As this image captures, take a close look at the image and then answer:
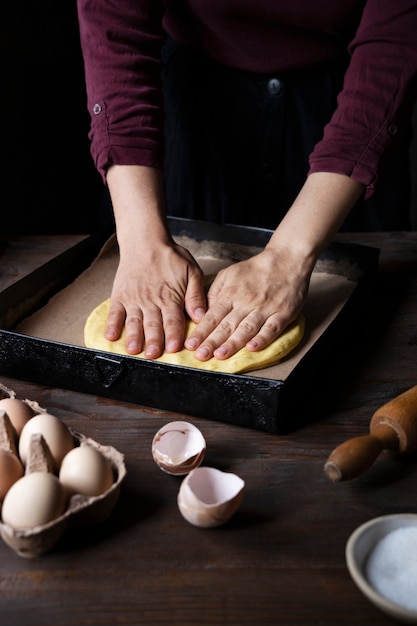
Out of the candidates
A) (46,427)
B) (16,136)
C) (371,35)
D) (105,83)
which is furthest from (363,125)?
(16,136)

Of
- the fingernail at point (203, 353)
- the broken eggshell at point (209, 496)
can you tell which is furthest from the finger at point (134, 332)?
the broken eggshell at point (209, 496)

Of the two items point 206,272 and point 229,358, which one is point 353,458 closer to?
point 229,358

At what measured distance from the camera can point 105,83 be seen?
4.70ft

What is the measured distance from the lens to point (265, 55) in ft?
5.15

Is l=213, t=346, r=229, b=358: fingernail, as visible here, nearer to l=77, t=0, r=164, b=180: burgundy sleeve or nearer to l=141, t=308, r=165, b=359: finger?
l=141, t=308, r=165, b=359: finger

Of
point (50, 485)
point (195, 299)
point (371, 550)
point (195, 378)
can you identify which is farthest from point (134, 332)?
point (371, 550)

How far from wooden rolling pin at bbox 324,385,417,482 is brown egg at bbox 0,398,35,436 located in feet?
1.34

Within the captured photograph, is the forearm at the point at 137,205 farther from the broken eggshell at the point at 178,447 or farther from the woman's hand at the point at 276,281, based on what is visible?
the broken eggshell at the point at 178,447

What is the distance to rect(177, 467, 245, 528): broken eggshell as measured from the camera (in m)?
0.84

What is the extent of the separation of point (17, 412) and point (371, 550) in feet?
1.61

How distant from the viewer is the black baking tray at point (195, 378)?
3.34ft

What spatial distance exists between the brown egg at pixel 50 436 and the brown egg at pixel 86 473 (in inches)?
1.1

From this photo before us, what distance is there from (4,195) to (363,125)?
142cm

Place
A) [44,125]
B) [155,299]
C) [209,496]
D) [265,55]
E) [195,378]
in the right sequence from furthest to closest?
1. [44,125]
2. [265,55]
3. [155,299]
4. [195,378]
5. [209,496]
